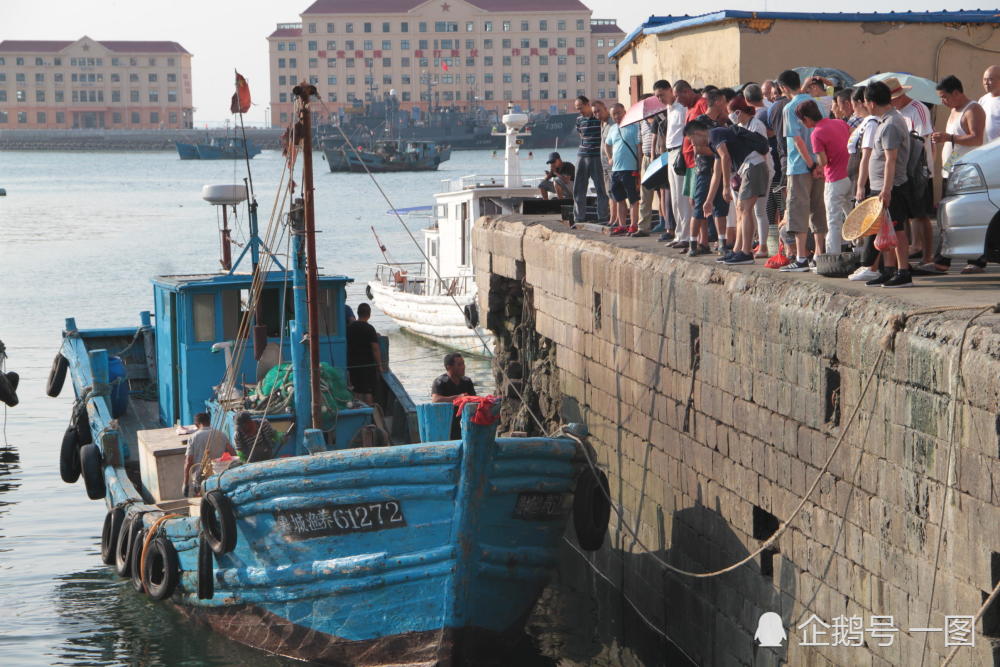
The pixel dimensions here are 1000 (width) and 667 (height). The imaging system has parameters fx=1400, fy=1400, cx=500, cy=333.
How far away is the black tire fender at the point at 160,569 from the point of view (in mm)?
12531

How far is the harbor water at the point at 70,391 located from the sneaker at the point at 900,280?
160 inches

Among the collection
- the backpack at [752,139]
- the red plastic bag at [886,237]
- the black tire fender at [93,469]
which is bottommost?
the black tire fender at [93,469]

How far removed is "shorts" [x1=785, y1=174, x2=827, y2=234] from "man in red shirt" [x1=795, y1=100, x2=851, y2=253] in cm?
38

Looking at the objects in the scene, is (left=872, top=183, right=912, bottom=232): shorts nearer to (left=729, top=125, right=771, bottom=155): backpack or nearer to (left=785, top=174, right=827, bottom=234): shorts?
(left=785, top=174, right=827, bottom=234): shorts

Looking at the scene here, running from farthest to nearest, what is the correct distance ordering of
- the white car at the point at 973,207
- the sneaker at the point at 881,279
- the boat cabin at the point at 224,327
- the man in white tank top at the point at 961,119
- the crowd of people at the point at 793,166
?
the boat cabin at the point at 224,327, the man in white tank top at the point at 961,119, the white car at the point at 973,207, the crowd of people at the point at 793,166, the sneaker at the point at 881,279

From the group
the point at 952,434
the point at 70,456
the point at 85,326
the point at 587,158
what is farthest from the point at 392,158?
the point at 952,434

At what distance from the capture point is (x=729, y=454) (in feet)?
32.6

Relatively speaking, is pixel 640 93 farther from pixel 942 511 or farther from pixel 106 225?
pixel 106 225

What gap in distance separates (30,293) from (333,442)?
3059 cm

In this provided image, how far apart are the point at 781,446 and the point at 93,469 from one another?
8.98 meters

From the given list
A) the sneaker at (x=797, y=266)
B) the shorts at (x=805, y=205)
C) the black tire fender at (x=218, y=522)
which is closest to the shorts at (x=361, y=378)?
Result: the black tire fender at (x=218, y=522)

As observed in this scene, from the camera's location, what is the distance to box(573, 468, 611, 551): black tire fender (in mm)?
10961

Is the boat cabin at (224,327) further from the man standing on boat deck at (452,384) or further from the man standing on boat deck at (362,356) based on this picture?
the man standing on boat deck at (452,384)

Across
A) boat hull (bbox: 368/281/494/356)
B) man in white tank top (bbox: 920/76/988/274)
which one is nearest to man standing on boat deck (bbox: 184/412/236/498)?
man in white tank top (bbox: 920/76/988/274)
